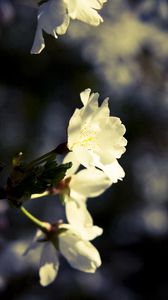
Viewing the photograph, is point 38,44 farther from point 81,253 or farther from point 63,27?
point 81,253

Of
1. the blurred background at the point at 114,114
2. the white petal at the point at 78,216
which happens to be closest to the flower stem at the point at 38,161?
the white petal at the point at 78,216

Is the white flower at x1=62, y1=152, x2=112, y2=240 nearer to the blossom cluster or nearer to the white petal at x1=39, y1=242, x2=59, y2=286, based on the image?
the blossom cluster

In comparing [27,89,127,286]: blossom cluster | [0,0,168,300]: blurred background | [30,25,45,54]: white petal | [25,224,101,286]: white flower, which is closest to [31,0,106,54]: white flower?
[30,25,45,54]: white petal

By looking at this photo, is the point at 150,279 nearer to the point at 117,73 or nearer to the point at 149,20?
the point at 117,73

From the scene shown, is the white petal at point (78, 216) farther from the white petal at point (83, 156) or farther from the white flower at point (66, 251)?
the white petal at point (83, 156)

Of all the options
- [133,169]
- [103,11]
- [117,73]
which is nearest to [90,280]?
[133,169]
